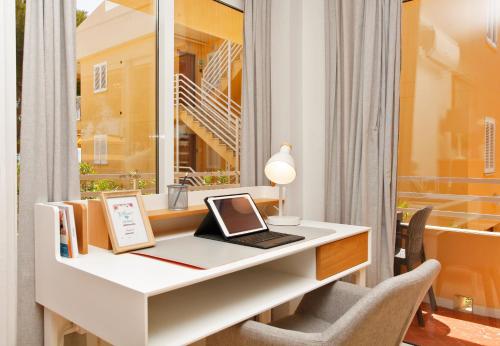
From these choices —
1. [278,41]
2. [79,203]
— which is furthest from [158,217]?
[278,41]

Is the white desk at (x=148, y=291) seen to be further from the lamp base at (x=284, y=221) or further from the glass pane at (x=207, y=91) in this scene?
the glass pane at (x=207, y=91)

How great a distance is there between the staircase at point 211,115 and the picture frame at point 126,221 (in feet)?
2.14

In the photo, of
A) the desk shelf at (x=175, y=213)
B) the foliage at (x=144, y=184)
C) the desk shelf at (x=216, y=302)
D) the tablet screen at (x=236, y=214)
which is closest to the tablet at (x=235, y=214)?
the tablet screen at (x=236, y=214)

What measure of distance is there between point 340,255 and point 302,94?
1072 mm

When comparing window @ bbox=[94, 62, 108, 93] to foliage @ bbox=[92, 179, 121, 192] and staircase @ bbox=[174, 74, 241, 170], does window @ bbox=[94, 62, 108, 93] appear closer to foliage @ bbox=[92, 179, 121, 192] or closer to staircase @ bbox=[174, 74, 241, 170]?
staircase @ bbox=[174, 74, 241, 170]

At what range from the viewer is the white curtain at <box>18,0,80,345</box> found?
63.4 inches

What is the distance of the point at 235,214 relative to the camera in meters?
1.99

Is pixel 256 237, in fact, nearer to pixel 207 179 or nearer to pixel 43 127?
pixel 207 179

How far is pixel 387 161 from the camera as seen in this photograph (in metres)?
2.29

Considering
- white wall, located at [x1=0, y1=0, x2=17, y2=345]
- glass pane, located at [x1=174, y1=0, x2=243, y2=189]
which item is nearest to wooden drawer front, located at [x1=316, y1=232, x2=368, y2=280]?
glass pane, located at [x1=174, y1=0, x2=243, y2=189]

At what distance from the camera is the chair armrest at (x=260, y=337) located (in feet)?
4.26

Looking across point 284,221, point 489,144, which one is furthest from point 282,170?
point 489,144

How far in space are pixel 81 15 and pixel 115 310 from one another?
144cm

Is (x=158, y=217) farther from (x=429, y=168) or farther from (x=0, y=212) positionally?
(x=429, y=168)
